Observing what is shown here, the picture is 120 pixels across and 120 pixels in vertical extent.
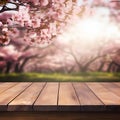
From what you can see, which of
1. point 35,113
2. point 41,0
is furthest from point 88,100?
point 41,0

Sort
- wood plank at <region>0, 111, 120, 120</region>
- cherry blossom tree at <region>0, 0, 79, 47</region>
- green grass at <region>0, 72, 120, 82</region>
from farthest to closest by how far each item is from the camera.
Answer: green grass at <region>0, 72, 120, 82</region>
cherry blossom tree at <region>0, 0, 79, 47</region>
wood plank at <region>0, 111, 120, 120</region>

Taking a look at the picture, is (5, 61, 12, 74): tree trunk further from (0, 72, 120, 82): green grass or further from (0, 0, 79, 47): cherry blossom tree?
(0, 0, 79, 47): cherry blossom tree

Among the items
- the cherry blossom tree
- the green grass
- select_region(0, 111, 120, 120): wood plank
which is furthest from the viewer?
the green grass

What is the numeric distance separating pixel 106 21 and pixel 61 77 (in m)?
0.91

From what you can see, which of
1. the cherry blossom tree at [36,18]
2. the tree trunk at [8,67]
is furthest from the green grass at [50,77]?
the cherry blossom tree at [36,18]

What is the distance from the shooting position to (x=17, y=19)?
392 cm

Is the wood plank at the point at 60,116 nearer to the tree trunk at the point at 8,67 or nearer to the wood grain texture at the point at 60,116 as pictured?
the wood grain texture at the point at 60,116

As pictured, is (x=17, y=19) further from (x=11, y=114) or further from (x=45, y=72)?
(x=11, y=114)

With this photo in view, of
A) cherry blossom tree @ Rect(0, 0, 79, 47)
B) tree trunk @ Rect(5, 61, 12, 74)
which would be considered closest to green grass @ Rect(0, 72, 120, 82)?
tree trunk @ Rect(5, 61, 12, 74)

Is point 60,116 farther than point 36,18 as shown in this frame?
No

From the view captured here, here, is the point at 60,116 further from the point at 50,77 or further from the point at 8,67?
the point at 8,67

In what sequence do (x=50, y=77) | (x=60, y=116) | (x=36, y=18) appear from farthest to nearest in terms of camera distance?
(x=50, y=77)
(x=36, y=18)
(x=60, y=116)

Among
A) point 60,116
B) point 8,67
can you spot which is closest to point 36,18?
point 8,67

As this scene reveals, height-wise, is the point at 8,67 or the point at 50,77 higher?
the point at 8,67
